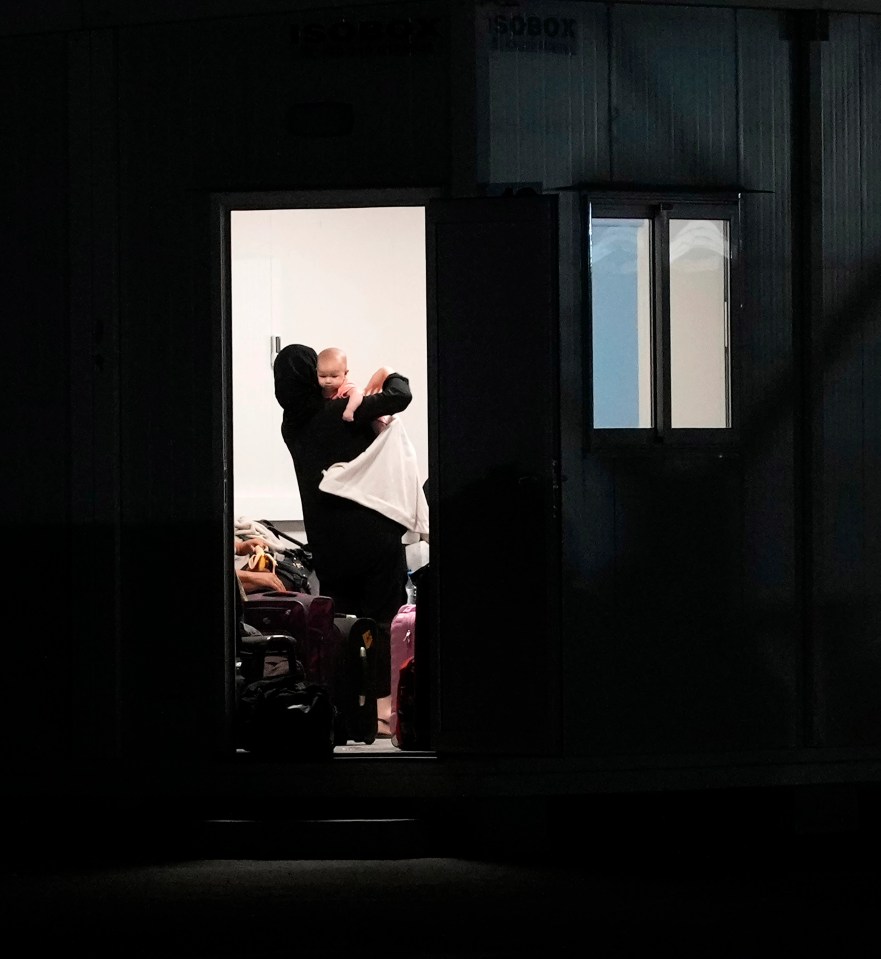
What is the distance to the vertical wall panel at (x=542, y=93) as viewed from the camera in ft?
21.6

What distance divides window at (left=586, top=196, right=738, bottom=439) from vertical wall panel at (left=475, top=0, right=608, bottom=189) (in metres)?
0.29

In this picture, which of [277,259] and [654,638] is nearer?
[654,638]

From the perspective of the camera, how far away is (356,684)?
7707 mm

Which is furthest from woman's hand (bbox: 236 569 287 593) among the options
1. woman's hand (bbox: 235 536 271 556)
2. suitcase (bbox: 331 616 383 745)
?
suitcase (bbox: 331 616 383 745)

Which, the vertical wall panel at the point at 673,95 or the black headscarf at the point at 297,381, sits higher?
the vertical wall panel at the point at 673,95

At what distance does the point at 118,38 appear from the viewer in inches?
263

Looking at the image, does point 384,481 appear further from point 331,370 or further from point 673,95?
point 673,95

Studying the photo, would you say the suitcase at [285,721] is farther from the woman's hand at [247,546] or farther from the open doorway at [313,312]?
the open doorway at [313,312]

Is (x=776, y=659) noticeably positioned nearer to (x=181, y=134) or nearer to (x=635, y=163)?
(x=635, y=163)

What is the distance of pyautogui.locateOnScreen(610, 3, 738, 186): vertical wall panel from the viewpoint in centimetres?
668

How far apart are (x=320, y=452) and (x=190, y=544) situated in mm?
1797

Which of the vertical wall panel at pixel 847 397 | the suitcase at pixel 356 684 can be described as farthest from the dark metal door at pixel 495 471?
the vertical wall panel at pixel 847 397

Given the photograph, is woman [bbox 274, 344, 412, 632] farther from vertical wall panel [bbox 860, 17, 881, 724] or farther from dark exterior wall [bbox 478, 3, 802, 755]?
vertical wall panel [bbox 860, 17, 881, 724]

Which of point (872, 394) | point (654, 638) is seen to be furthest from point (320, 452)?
point (872, 394)
